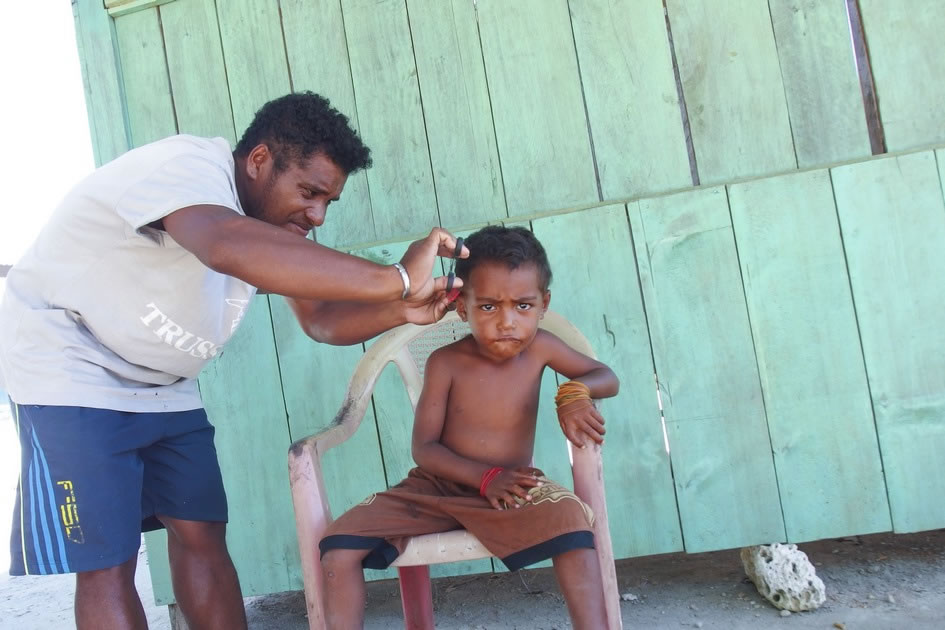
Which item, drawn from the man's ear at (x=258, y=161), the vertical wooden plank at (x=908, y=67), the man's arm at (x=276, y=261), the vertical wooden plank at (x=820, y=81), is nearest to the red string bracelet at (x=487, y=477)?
the man's arm at (x=276, y=261)

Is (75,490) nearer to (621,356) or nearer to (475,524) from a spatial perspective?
(475,524)

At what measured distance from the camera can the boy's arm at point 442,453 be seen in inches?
65.2

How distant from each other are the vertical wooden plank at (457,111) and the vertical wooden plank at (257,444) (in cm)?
82

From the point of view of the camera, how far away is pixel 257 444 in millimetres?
2686

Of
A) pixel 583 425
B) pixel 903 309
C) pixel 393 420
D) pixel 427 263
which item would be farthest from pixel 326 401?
pixel 903 309

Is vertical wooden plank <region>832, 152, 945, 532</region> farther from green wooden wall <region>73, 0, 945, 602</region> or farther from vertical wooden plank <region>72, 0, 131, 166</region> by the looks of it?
vertical wooden plank <region>72, 0, 131, 166</region>

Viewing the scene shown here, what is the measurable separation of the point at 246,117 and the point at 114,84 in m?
0.52

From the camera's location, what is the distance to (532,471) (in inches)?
68.8

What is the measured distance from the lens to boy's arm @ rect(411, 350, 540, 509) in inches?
65.2

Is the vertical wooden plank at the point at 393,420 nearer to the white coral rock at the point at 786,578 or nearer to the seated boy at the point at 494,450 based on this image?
the seated boy at the point at 494,450

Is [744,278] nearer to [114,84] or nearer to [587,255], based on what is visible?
[587,255]

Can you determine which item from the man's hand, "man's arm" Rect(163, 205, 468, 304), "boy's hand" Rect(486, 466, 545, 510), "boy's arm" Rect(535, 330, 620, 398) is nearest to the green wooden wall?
Result: "boy's arm" Rect(535, 330, 620, 398)

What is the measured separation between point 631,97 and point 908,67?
887mm

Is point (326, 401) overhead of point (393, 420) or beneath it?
overhead
